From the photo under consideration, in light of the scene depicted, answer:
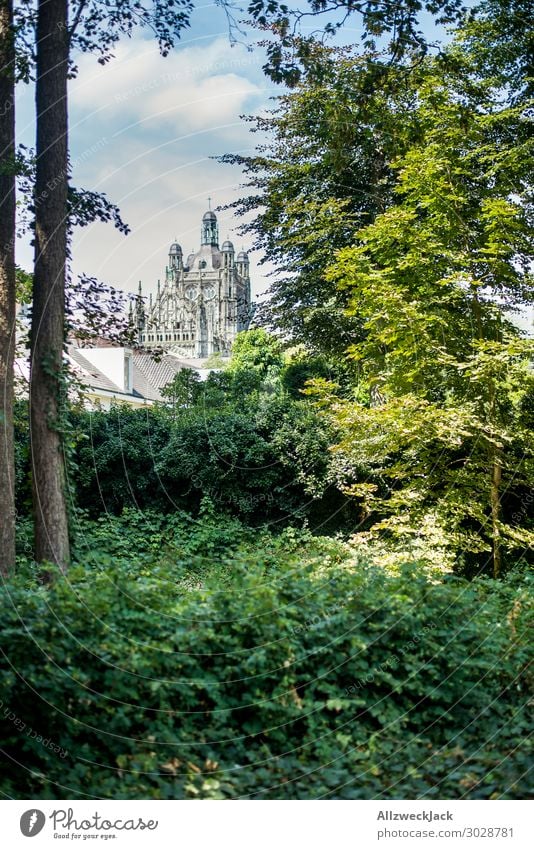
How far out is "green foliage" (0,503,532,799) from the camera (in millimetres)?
4730

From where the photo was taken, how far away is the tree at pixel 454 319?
1195 centimetres

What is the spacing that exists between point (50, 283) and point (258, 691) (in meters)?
5.39

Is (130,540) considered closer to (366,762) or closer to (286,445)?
(286,445)

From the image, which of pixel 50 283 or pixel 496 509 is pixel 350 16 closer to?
pixel 50 283

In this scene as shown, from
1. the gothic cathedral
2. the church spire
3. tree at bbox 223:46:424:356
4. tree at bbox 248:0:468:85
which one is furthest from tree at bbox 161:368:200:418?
tree at bbox 248:0:468:85

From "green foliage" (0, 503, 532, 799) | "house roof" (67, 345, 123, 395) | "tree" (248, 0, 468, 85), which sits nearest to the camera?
"green foliage" (0, 503, 532, 799)

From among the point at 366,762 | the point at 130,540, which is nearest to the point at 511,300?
the point at 130,540

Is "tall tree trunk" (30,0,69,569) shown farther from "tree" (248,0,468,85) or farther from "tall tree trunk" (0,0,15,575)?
"tree" (248,0,468,85)

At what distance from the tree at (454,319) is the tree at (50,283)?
5200 millimetres

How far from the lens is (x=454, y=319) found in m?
12.7

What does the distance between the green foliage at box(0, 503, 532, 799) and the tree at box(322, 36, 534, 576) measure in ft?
20.1

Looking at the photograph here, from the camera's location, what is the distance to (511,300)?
44.1 feet

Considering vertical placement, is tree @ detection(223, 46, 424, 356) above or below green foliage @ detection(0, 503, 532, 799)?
above

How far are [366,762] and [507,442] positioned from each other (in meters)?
8.29
